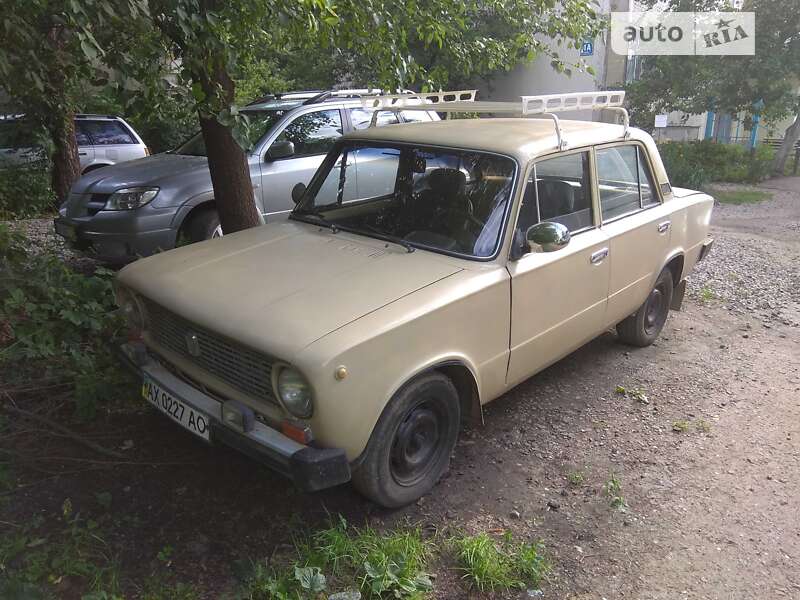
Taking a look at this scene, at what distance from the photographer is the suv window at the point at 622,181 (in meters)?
4.30

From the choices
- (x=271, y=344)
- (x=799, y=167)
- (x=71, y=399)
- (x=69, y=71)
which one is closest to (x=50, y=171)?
(x=69, y=71)

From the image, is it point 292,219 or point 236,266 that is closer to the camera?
point 236,266

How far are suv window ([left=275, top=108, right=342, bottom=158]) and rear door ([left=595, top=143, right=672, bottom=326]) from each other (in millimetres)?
3670

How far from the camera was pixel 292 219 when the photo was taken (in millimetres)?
4246

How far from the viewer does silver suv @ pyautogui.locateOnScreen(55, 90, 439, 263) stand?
632cm

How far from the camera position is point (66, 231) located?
6473 mm

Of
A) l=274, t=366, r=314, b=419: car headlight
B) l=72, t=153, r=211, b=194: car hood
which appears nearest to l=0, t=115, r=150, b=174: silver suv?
l=72, t=153, r=211, b=194: car hood

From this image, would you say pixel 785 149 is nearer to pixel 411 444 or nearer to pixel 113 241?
pixel 113 241

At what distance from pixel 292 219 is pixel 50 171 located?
8.77 m

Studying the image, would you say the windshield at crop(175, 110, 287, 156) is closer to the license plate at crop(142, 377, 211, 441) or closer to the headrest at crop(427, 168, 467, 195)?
the headrest at crop(427, 168, 467, 195)

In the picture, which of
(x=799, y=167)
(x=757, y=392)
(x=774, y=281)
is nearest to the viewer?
(x=757, y=392)

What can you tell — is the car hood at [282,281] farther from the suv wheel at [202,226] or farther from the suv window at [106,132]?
the suv window at [106,132]

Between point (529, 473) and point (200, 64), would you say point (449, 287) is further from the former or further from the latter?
point (200, 64)

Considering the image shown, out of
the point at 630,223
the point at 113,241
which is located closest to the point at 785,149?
the point at 630,223
